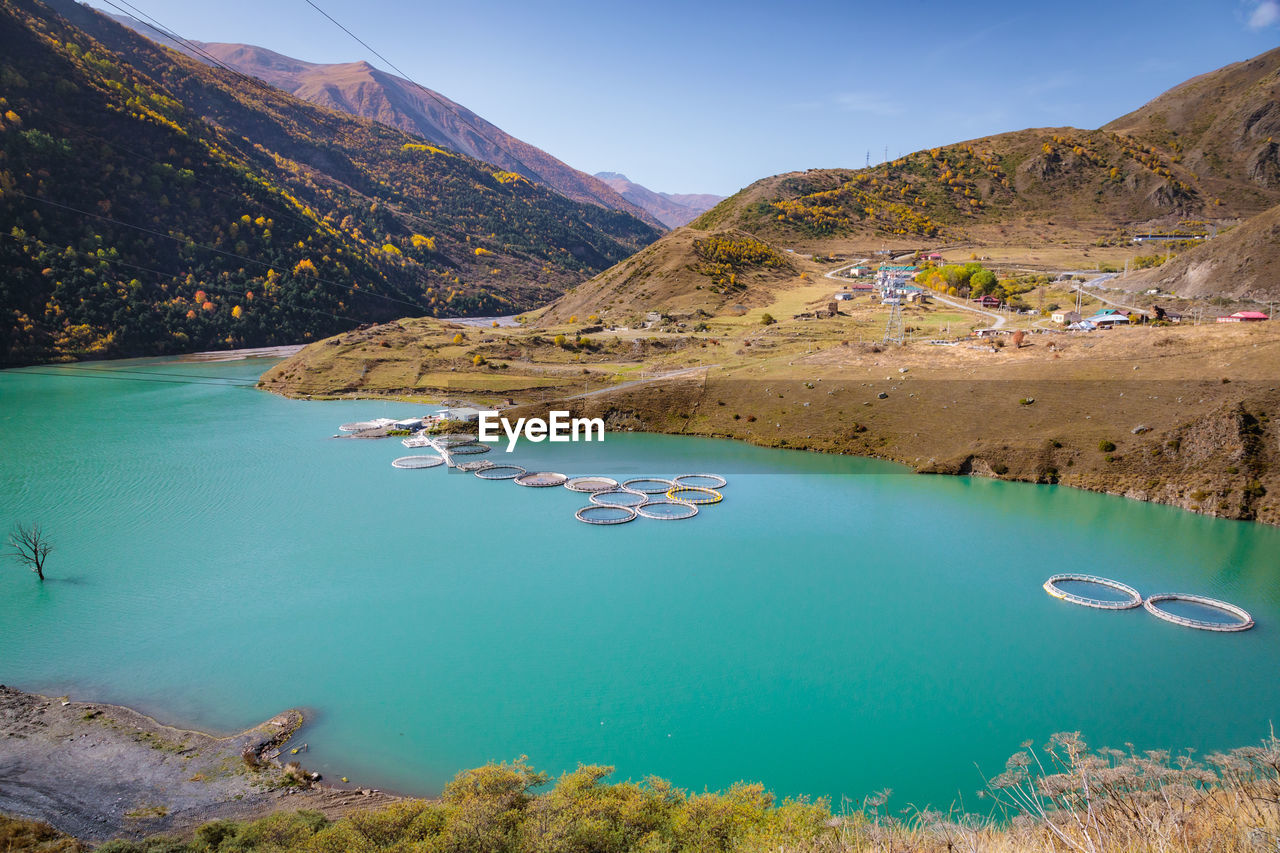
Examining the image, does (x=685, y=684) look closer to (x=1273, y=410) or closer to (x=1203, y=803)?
(x=1203, y=803)

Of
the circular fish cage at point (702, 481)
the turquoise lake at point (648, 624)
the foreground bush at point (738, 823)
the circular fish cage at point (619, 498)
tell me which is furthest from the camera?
the circular fish cage at point (702, 481)

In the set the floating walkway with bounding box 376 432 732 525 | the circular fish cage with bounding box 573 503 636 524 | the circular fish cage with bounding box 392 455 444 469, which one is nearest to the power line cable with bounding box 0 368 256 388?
the floating walkway with bounding box 376 432 732 525

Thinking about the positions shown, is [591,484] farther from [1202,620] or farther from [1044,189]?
[1044,189]

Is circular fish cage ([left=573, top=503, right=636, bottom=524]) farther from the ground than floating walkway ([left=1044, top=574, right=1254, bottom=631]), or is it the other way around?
floating walkway ([left=1044, top=574, right=1254, bottom=631])

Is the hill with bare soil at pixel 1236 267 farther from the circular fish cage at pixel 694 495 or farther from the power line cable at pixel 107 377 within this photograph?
the power line cable at pixel 107 377

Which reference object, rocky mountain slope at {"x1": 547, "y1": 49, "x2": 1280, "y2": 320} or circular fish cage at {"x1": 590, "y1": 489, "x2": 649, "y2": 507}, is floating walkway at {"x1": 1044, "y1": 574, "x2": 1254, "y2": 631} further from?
rocky mountain slope at {"x1": 547, "y1": 49, "x2": 1280, "y2": 320}

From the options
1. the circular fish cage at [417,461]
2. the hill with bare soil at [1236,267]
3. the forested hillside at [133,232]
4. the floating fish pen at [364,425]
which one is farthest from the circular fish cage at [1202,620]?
the forested hillside at [133,232]
